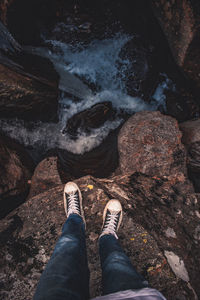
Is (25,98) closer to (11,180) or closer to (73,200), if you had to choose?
(11,180)

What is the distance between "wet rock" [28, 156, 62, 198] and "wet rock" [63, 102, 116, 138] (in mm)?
889

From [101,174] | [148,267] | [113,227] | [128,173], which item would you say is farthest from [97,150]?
[148,267]

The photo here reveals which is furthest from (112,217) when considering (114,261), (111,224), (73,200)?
(73,200)

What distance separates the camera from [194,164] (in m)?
2.31

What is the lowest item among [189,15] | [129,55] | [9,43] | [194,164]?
[194,164]

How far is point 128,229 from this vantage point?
156 centimetres

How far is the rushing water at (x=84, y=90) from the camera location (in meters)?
3.06

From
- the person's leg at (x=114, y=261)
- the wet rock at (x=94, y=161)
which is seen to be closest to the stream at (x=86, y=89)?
the wet rock at (x=94, y=161)

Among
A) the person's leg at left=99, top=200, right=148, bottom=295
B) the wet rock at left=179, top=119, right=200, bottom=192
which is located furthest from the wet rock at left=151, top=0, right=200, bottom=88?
the person's leg at left=99, top=200, right=148, bottom=295

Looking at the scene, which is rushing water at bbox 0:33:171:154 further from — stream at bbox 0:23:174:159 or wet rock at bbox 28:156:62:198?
wet rock at bbox 28:156:62:198

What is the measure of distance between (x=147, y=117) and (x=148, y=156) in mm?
626

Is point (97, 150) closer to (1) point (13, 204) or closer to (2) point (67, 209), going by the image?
(2) point (67, 209)

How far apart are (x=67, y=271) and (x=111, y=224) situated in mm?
601

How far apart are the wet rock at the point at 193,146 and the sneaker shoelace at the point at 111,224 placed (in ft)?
5.14
